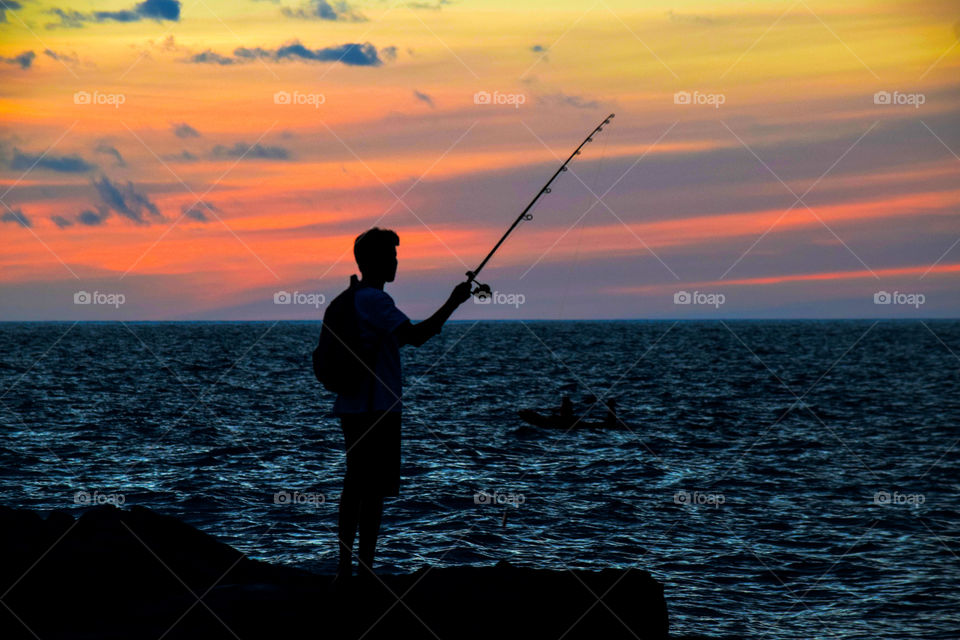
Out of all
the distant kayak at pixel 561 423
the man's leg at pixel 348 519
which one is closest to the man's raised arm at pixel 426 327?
the man's leg at pixel 348 519

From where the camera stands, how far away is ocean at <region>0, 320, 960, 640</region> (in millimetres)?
12586

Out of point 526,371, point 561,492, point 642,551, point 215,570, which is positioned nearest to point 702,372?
point 526,371

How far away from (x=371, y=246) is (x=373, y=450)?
4.11 ft

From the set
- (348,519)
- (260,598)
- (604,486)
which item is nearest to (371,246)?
(348,519)

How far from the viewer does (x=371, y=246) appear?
582cm

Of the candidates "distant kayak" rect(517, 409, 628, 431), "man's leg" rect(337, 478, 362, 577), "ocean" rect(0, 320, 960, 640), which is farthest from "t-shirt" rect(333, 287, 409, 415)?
"distant kayak" rect(517, 409, 628, 431)

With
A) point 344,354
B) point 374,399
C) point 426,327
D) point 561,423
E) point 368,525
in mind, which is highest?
point 561,423

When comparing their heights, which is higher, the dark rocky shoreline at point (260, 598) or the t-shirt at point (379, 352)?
the t-shirt at point (379, 352)

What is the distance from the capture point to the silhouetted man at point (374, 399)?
560cm

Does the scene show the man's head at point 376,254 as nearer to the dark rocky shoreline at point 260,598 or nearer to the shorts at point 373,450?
the shorts at point 373,450

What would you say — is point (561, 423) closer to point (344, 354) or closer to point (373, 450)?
point (373, 450)

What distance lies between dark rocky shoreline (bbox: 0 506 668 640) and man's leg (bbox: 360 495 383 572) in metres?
0.15

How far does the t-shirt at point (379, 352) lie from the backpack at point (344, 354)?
0.03 meters

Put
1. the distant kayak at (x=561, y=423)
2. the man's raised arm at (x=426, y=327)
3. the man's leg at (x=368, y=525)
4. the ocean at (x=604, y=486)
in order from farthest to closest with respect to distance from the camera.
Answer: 1. the distant kayak at (x=561, y=423)
2. the ocean at (x=604, y=486)
3. the man's leg at (x=368, y=525)
4. the man's raised arm at (x=426, y=327)
